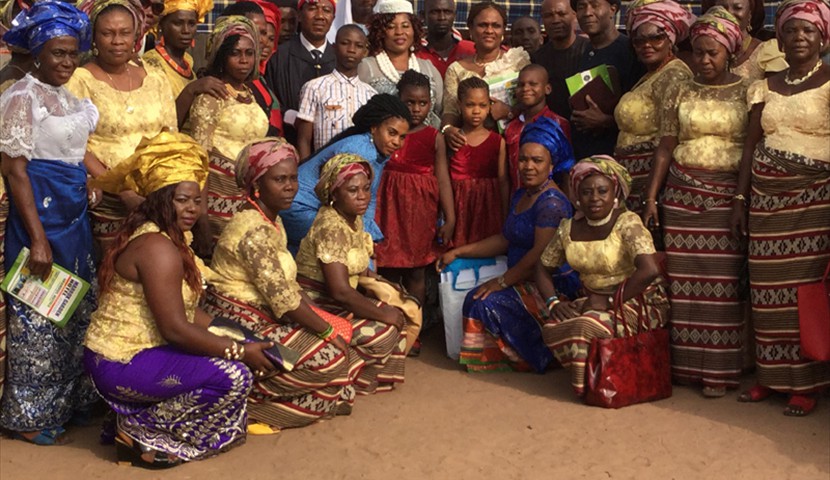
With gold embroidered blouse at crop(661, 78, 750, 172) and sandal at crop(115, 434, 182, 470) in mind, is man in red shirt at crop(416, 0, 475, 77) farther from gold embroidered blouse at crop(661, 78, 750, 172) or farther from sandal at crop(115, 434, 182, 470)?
sandal at crop(115, 434, 182, 470)

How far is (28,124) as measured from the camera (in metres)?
5.77

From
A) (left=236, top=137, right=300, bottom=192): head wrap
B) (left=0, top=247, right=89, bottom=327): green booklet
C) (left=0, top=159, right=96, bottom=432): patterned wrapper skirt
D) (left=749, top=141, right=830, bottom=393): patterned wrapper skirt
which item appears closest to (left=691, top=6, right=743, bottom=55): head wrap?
(left=749, top=141, right=830, bottom=393): patterned wrapper skirt

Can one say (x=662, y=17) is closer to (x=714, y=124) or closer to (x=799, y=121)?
(x=714, y=124)

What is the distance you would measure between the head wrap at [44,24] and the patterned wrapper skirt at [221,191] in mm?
1227

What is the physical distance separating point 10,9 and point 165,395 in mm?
2465

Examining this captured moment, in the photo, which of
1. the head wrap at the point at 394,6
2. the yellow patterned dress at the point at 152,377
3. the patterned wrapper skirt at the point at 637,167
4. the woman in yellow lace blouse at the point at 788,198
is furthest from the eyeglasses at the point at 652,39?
the yellow patterned dress at the point at 152,377

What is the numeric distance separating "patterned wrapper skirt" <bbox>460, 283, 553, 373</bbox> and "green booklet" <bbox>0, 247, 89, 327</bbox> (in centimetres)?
246

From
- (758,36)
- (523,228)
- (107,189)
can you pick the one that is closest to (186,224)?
(107,189)

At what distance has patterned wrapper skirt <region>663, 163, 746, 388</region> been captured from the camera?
6.69 metres

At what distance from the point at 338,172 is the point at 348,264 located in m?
0.52

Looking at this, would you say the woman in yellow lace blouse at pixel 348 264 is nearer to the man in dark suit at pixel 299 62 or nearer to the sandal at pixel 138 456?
the man in dark suit at pixel 299 62

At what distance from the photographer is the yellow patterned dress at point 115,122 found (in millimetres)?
6230

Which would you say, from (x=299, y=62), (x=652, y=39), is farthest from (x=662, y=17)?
(x=299, y=62)

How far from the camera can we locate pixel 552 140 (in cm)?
733
